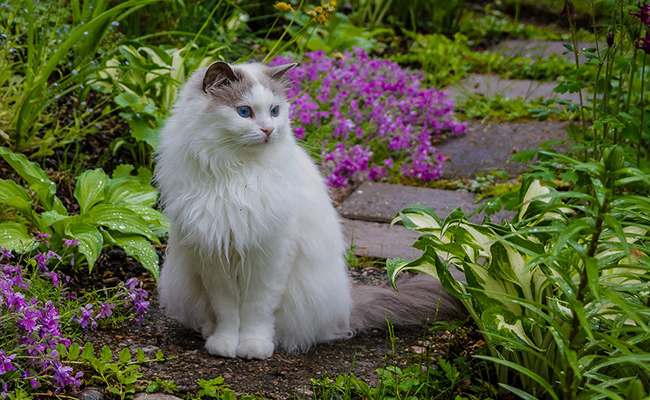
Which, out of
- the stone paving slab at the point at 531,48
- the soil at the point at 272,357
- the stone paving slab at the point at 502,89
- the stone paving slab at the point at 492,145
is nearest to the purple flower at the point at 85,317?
the soil at the point at 272,357

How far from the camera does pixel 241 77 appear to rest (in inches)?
95.2

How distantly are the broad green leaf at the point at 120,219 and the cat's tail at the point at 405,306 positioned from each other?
3.04 ft

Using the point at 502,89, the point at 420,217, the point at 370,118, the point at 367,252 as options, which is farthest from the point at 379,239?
the point at 502,89

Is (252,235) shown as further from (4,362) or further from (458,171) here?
(458,171)

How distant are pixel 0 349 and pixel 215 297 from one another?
781 millimetres

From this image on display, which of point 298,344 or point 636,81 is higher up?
point 636,81

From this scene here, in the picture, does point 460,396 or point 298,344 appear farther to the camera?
point 298,344

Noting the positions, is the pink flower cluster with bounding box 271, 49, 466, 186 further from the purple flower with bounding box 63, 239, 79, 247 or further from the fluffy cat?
the purple flower with bounding box 63, 239, 79, 247

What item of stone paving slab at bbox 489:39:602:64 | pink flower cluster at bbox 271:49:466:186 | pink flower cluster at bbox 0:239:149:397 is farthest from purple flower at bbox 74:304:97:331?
stone paving slab at bbox 489:39:602:64

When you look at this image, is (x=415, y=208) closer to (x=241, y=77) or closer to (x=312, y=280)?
(x=312, y=280)

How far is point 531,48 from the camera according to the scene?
6.96 m

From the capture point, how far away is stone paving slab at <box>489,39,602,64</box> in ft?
22.8

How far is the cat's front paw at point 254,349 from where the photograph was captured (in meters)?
2.58

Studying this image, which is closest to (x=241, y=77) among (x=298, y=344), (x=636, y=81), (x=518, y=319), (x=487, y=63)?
(x=298, y=344)
